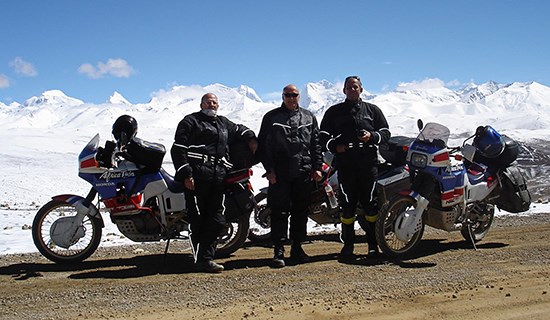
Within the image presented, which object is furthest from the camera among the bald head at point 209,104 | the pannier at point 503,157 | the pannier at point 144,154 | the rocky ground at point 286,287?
the pannier at point 503,157

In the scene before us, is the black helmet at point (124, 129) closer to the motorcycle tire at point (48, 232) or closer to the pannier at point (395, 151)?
the motorcycle tire at point (48, 232)

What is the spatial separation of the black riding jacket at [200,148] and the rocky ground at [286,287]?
1106 mm

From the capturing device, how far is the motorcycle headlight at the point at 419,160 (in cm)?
689

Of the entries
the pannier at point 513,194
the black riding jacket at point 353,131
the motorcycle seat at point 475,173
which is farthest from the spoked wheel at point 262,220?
the pannier at point 513,194

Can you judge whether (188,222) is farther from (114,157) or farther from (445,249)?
(445,249)

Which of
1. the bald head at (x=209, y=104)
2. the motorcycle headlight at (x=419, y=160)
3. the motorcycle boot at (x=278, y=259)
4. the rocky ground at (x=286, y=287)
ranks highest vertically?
the bald head at (x=209, y=104)

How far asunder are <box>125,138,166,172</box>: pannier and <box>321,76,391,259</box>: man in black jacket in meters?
2.03

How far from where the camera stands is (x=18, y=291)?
5.23 m

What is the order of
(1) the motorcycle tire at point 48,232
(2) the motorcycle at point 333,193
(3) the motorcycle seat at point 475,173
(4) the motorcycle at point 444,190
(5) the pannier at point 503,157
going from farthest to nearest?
1. (2) the motorcycle at point 333,193
2. (5) the pannier at point 503,157
3. (3) the motorcycle seat at point 475,173
4. (4) the motorcycle at point 444,190
5. (1) the motorcycle tire at point 48,232

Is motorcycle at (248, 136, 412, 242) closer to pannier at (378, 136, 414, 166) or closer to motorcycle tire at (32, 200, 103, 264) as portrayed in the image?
pannier at (378, 136, 414, 166)

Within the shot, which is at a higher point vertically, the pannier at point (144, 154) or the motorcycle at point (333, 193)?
the pannier at point (144, 154)

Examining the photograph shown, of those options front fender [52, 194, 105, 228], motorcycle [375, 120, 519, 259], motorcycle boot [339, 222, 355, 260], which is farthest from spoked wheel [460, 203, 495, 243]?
front fender [52, 194, 105, 228]

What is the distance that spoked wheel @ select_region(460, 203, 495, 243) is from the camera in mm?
7445

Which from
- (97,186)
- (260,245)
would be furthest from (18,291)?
(260,245)
